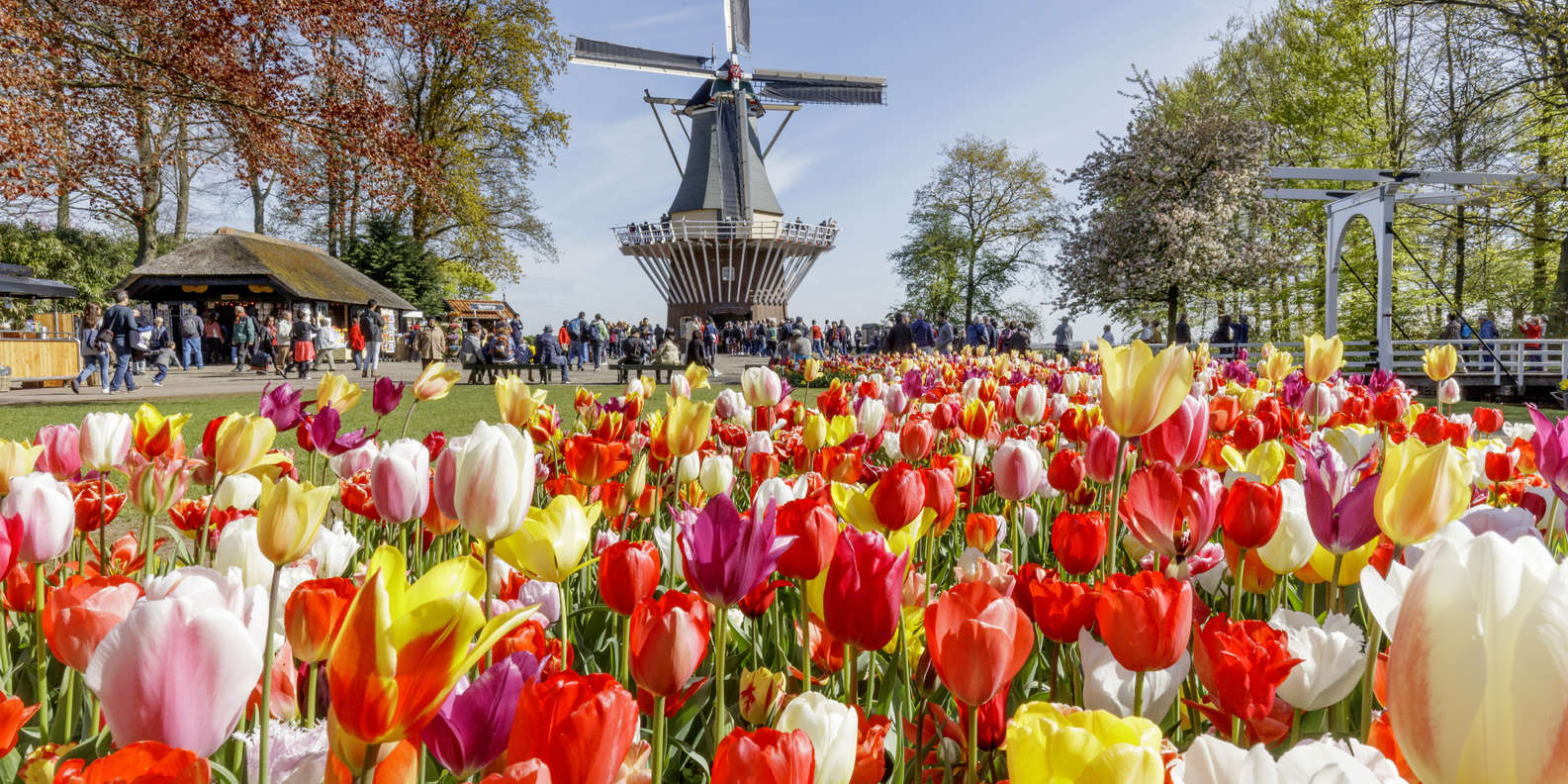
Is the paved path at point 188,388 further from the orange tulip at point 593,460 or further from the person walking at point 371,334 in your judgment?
the orange tulip at point 593,460

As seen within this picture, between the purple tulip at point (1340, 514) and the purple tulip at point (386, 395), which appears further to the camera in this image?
the purple tulip at point (386, 395)

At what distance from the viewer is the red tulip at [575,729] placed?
61cm

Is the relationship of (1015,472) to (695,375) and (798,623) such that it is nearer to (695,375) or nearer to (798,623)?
(798,623)

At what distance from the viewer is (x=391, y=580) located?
28.1 inches

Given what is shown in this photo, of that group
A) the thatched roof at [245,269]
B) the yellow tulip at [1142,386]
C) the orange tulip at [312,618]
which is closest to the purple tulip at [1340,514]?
the yellow tulip at [1142,386]

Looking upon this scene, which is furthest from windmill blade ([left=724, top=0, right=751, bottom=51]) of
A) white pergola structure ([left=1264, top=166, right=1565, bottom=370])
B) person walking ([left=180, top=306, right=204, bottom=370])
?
white pergola structure ([left=1264, top=166, right=1565, bottom=370])

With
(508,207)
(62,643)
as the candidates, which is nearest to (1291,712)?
(62,643)

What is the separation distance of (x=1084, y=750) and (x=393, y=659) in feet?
1.37

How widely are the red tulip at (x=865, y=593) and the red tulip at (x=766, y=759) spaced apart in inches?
12.3

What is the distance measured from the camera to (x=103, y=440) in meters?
1.91

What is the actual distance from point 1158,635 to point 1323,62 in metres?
25.8

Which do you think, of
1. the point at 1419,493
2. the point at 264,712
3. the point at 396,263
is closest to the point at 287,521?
the point at 264,712

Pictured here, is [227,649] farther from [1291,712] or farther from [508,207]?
[508,207]

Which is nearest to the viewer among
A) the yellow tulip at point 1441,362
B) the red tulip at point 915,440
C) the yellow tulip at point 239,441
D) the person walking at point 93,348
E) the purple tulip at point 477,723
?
the purple tulip at point 477,723
